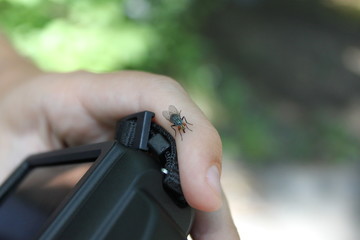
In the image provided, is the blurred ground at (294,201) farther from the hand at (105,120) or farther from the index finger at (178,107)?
the index finger at (178,107)

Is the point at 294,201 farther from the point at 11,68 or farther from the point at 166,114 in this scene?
the point at 166,114

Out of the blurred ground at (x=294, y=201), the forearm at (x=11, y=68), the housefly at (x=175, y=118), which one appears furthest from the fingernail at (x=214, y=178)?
the blurred ground at (x=294, y=201)

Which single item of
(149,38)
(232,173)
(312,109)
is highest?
(312,109)

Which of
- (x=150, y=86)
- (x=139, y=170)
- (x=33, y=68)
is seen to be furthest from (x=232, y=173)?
(x=139, y=170)

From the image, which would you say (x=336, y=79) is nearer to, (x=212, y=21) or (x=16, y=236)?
(x=212, y=21)

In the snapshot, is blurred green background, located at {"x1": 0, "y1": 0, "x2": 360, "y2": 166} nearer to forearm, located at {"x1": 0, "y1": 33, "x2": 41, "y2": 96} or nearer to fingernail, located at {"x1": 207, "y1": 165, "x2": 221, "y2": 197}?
forearm, located at {"x1": 0, "y1": 33, "x2": 41, "y2": 96}

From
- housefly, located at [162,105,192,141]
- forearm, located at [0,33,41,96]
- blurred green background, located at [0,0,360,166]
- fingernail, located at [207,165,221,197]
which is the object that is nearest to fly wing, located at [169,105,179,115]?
housefly, located at [162,105,192,141]
